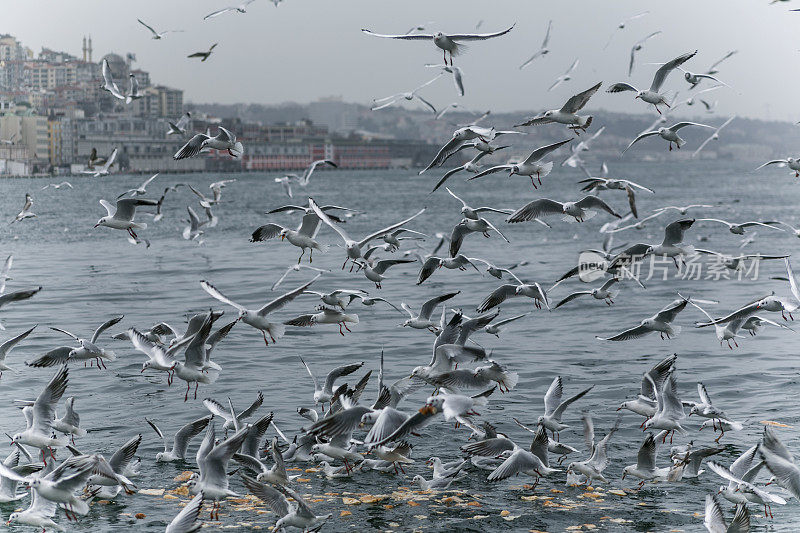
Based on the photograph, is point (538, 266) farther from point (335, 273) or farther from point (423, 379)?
point (423, 379)

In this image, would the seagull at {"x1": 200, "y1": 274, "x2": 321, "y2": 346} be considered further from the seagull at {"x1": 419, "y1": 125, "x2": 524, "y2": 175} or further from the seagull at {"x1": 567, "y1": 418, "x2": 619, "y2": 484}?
the seagull at {"x1": 567, "y1": 418, "x2": 619, "y2": 484}

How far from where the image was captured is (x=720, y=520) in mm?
9789

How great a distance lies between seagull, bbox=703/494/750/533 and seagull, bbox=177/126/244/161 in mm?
9938

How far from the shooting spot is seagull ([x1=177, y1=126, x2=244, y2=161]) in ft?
55.1

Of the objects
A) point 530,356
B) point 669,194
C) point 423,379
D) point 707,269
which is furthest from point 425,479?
point 669,194

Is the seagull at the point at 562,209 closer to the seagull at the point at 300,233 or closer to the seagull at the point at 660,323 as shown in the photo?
the seagull at the point at 660,323

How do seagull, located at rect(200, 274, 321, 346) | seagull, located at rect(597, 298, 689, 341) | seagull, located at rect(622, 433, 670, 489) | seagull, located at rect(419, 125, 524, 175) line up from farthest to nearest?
1. seagull, located at rect(419, 125, 524, 175)
2. seagull, located at rect(597, 298, 689, 341)
3. seagull, located at rect(200, 274, 321, 346)
4. seagull, located at rect(622, 433, 670, 489)

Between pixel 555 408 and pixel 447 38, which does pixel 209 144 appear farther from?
pixel 555 408

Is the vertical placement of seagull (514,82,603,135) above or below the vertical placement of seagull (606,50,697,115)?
below

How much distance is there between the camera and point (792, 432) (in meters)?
13.8

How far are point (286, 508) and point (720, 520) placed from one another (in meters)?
4.34

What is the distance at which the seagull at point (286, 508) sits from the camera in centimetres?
1002

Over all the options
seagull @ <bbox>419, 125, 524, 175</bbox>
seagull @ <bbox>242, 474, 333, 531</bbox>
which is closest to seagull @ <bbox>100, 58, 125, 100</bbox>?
seagull @ <bbox>419, 125, 524, 175</bbox>

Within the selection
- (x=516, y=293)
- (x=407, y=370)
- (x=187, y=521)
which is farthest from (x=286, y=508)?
(x=407, y=370)
